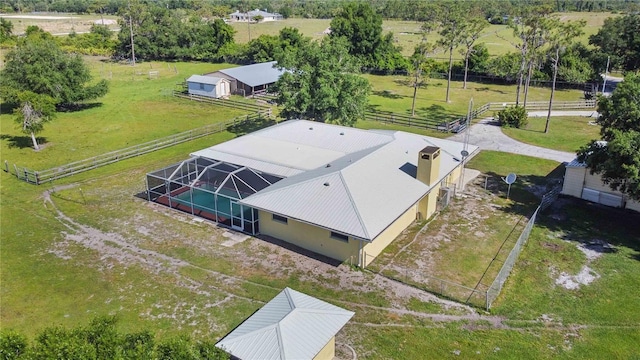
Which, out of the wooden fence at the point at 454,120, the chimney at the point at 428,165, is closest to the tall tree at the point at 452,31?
the wooden fence at the point at 454,120

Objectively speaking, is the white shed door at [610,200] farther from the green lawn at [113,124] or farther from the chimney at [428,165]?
the green lawn at [113,124]

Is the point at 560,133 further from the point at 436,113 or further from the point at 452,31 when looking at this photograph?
the point at 452,31

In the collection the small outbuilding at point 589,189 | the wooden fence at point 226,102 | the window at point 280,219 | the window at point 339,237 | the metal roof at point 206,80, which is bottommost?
the window at point 339,237

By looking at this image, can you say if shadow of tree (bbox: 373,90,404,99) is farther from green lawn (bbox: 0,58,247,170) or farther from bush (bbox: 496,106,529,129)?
green lawn (bbox: 0,58,247,170)

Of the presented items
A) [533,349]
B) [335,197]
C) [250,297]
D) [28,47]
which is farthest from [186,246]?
Result: [28,47]

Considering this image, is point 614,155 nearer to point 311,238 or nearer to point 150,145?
point 311,238

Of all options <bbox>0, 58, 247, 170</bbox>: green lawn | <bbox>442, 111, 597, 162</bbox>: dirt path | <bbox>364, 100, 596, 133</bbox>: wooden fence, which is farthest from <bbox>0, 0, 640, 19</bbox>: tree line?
<bbox>442, 111, 597, 162</bbox>: dirt path
